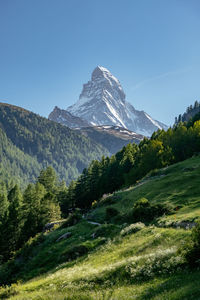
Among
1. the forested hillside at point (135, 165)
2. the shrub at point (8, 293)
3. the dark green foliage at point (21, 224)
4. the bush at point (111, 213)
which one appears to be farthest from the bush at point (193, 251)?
the forested hillside at point (135, 165)

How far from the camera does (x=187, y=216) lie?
24656mm

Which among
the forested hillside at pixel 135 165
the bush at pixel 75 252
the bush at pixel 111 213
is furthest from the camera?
the forested hillside at pixel 135 165

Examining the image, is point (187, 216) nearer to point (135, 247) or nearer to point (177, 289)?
point (135, 247)

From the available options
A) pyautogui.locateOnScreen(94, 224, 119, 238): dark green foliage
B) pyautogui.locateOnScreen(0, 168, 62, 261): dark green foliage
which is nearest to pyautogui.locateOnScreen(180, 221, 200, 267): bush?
pyautogui.locateOnScreen(94, 224, 119, 238): dark green foliage

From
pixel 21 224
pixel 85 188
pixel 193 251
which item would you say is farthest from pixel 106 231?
pixel 85 188

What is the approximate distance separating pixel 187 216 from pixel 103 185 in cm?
5732

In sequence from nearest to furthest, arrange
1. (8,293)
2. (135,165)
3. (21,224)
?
1. (8,293)
2. (21,224)
3. (135,165)

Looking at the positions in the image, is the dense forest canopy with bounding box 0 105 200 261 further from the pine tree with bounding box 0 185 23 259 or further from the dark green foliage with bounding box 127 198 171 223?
the dark green foliage with bounding box 127 198 171 223

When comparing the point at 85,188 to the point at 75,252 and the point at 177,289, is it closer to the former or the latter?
the point at 75,252

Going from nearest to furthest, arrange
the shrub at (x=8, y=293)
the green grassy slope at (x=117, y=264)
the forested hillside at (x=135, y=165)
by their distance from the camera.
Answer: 1. the green grassy slope at (x=117, y=264)
2. the shrub at (x=8, y=293)
3. the forested hillside at (x=135, y=165)

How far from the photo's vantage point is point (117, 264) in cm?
1573

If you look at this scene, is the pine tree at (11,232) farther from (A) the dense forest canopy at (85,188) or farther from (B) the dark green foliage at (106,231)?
(B) the dark green foliage at (106,231)

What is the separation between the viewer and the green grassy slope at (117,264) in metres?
11.3

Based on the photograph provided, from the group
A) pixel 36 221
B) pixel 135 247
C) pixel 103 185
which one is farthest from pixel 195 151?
pixel 135 247
